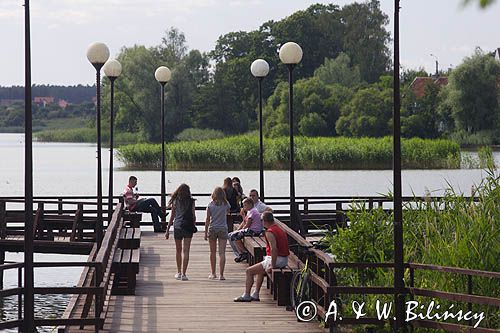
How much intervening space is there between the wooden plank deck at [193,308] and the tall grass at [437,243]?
1204 millimetres

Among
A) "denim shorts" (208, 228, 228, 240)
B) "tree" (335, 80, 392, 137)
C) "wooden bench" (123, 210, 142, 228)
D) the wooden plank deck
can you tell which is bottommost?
the wooden plank deck

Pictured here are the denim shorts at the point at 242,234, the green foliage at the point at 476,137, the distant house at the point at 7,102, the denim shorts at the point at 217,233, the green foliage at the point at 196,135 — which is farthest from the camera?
the distant house at the point at 7,102

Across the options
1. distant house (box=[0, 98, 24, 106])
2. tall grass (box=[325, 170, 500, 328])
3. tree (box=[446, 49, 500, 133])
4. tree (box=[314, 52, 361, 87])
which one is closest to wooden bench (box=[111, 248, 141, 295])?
tall grass (box=[325, 170, 500, 328])

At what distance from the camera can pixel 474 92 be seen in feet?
255

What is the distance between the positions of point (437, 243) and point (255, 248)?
133 inches

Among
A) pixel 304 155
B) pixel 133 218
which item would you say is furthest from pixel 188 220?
pixel 304 155

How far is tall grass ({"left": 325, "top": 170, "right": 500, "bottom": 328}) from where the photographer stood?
14.3 meters

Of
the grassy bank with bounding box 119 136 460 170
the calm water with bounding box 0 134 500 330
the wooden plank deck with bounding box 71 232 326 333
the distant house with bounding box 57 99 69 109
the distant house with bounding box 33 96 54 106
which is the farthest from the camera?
the distant house with bounding box 33 96 54 106

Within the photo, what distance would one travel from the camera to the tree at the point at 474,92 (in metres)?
76.7

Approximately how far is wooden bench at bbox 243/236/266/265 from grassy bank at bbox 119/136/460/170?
130ft

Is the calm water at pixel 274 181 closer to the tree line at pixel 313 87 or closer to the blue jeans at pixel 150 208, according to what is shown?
the tree line at pixel 313 87

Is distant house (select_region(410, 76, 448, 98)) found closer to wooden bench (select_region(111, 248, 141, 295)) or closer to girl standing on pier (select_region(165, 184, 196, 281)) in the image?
girl standing on pier (select_region(165, 184, 196, 281))

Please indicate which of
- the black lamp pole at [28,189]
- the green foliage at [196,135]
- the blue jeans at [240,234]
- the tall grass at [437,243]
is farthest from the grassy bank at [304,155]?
the black lamp pole at [28,189]

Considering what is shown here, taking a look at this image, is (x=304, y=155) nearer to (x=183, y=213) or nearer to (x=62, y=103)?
(x=183, y=213)
